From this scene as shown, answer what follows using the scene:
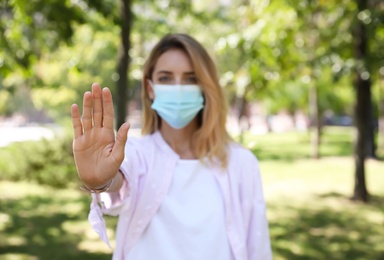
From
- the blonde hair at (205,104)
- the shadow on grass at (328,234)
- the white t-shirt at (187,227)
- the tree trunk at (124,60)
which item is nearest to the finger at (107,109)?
the white t-shirt at (187,227)

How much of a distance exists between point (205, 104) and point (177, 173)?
16.5 inches

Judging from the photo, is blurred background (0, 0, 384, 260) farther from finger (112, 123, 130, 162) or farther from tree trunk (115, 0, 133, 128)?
finger (112, 123, 130, 162)

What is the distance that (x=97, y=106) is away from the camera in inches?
Result: 62.7

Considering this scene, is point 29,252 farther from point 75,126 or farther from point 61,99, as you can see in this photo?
point 61,99

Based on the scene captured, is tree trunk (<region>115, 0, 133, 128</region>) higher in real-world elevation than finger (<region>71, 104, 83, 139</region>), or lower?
higher

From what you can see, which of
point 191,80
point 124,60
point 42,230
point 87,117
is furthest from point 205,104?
point 42,230

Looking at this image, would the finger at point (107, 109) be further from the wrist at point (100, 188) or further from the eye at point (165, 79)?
the eye at point (165, 79)

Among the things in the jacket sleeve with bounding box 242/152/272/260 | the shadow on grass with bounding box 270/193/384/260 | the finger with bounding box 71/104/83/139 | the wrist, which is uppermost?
the finger with bounding box 71/104/83/139

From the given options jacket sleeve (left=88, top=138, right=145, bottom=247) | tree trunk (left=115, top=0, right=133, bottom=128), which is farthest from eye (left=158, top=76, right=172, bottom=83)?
tree trunk (left=115, top=0, right=133, bottom=128)

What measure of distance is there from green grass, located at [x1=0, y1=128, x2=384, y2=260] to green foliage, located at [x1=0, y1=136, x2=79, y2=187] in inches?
9.6

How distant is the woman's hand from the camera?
5.22 ft

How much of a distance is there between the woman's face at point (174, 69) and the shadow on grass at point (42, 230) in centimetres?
372

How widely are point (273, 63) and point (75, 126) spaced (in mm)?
6076

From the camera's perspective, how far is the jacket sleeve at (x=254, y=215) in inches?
80.8
